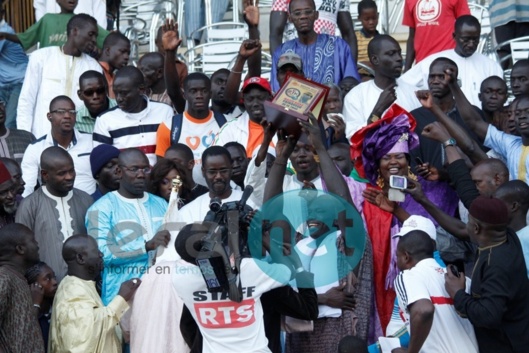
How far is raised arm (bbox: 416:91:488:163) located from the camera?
10477 millimetres

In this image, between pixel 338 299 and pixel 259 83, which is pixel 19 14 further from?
pixel 338 299

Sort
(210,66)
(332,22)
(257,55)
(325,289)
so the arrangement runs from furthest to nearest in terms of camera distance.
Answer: (210,66)
(332,22)
(257,55)
(325,289)

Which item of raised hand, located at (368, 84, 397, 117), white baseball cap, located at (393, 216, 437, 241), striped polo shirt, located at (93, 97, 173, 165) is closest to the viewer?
white baseball cap, located at (393, 216, 437, 241)

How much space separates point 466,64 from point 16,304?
5.55 m

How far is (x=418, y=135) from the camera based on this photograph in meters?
11.0

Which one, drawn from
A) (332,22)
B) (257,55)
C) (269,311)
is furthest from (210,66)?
(269,311)

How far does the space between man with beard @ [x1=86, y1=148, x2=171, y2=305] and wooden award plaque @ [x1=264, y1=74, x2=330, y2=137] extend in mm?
1161

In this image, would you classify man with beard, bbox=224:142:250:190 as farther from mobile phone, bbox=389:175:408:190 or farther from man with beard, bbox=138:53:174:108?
man with beard, bbox=138:53:174:108

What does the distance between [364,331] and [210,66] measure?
6164 mm

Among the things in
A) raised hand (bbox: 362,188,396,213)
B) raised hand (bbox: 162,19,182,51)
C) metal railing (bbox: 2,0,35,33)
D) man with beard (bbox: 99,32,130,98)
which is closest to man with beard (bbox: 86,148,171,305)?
raised hand (bbox: 362,188,396,213)

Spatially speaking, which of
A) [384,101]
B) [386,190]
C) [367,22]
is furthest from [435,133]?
[367,22]

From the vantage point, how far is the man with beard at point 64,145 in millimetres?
11406

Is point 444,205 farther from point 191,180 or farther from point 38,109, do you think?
point 38,109

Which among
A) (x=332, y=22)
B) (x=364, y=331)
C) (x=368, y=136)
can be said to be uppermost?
(x=332, y=22)
